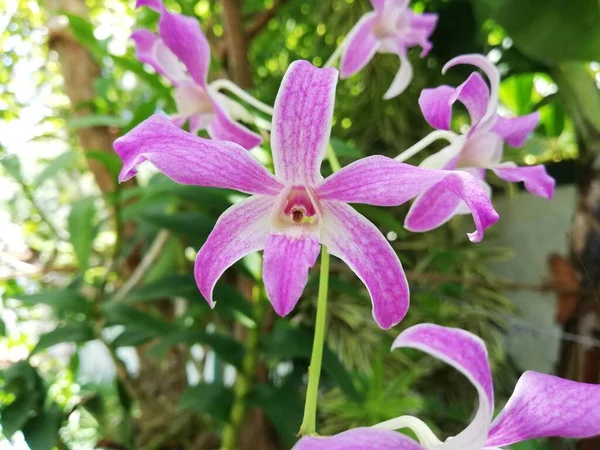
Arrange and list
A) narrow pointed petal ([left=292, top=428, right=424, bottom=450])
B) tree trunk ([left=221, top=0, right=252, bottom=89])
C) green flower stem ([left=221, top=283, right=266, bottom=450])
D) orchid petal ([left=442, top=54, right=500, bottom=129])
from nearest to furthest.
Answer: narrow pointed petal ([left=292, top=428, right=424, bottom=450])
orchid petal ([left=442, top=54, right=500, bottom=129])
green flower stem ([left=221, top=283, right=266, bottom=450])
tree trunk ([left=221, top=0, right=252, bottom=89])

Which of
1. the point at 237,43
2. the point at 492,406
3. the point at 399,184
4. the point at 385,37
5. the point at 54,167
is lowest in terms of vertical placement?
the point at 492,406

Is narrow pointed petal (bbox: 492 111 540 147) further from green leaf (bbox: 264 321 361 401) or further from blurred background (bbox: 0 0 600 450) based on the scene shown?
green leaf (bbox: 264 321 361 401)

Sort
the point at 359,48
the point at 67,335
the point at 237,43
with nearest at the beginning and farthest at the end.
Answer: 1. the point at 359,48
2. the point at 67,335
3. the point at 237,43

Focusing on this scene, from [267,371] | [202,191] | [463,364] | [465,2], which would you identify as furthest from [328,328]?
[463,364]

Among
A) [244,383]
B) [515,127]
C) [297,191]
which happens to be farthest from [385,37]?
[244,383]

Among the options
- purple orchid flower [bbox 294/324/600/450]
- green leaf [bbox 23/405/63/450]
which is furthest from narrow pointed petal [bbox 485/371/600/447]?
green leaf [bbox 23/405/63/450]

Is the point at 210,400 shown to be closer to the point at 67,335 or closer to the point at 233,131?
the point at 67,335
